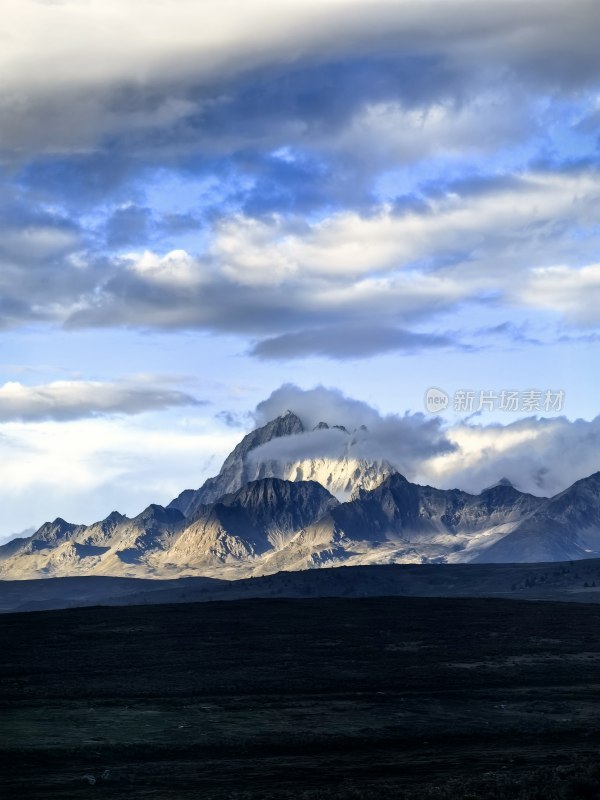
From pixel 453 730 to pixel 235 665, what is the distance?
47242mm

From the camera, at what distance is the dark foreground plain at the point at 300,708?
6059 cm

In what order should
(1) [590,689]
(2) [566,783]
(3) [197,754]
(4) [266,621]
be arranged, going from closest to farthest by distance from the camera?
(2) [566,783] < (3) [197,754] < (1) [590,689] < (4) [266,621]

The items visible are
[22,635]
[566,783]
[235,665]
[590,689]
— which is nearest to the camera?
[566,783]

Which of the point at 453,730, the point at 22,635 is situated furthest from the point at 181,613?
the point at 453,730

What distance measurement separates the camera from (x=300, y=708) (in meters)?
94.1


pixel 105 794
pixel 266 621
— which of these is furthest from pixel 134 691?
pixel 266 621

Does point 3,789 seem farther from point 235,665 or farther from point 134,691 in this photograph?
point 235,665

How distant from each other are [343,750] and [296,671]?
4718 cm

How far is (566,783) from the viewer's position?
52.3 metres

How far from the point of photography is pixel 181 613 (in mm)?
191875

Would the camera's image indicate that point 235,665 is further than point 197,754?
Yes

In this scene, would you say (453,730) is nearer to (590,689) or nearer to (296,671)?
(590,689)

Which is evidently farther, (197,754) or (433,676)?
(433,676)

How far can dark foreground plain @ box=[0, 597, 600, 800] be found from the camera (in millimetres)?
60594
